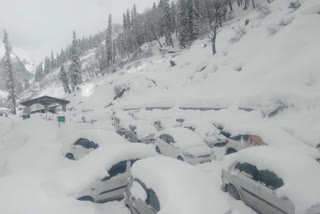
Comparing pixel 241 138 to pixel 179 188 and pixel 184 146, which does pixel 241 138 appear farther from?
pixel 179 188

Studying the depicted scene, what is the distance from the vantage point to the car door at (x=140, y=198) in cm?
638

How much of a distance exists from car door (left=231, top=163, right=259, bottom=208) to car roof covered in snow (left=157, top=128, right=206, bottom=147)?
416 cm

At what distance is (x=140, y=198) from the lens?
21.8 feet

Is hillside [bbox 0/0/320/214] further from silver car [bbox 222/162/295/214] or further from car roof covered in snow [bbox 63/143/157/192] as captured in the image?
silver car [bbox 222/162/295/214]

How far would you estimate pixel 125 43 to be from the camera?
94812mm

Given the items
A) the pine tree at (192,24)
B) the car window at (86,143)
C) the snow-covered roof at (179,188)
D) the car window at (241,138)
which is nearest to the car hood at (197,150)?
the car window at (241,138)

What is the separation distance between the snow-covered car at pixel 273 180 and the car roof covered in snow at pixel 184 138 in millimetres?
3720

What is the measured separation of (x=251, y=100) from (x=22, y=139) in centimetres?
1764

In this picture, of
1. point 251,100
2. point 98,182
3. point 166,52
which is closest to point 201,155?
point 98,182

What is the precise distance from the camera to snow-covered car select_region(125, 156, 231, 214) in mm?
5500

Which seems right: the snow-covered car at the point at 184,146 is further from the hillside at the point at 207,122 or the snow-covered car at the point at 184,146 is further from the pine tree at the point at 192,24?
the pine tree at the point at 192,24

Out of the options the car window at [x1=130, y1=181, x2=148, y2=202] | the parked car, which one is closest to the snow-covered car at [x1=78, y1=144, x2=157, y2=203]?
the car window at [x1=130, y1=181, x2=148, y2=202]

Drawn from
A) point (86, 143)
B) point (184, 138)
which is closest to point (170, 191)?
point (184, 138)

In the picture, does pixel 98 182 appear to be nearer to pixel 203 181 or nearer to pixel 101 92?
pixel 203 181
